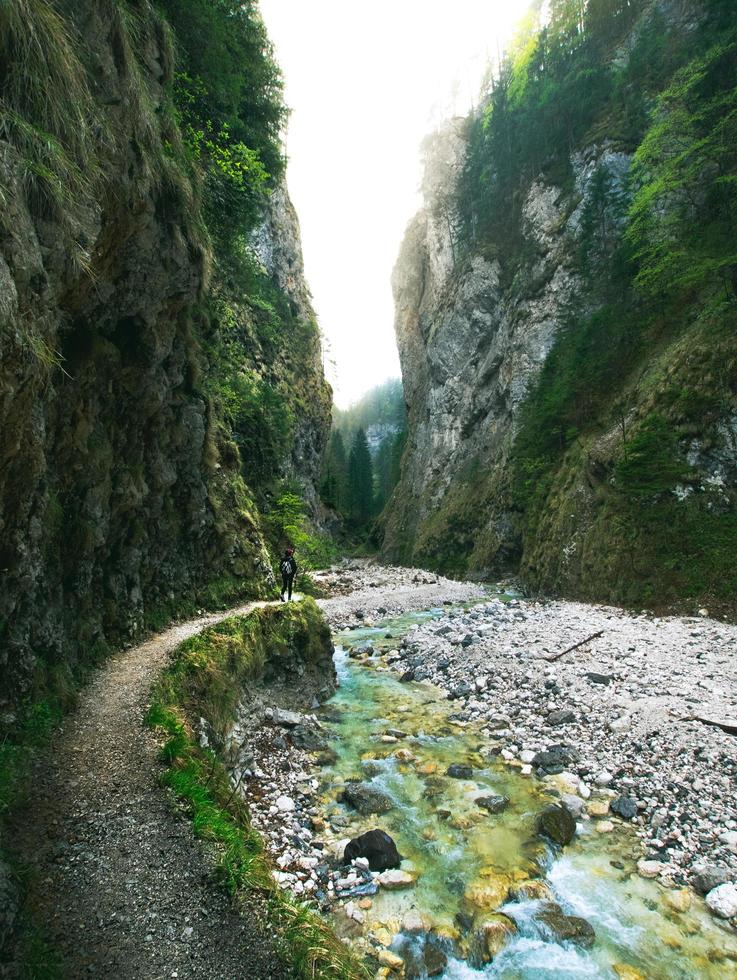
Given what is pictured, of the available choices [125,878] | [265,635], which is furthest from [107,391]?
[125,878]

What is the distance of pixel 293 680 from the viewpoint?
12.7m

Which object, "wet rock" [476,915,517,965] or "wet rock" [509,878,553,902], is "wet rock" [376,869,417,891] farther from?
"wet rock" [509,878,553,902]

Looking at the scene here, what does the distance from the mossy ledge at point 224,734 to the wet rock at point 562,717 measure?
238 inches

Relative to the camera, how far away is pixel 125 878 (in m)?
4.22

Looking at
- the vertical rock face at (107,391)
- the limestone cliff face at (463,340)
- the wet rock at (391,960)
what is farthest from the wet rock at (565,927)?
the limestone cliff face at (463,340)

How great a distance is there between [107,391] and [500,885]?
10.8 meters

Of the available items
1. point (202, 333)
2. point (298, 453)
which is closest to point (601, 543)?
point (202, 333)

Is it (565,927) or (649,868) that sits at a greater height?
(649,868)

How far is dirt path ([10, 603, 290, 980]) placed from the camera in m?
3.59

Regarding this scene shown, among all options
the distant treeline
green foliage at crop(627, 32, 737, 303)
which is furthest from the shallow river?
the distant treeline

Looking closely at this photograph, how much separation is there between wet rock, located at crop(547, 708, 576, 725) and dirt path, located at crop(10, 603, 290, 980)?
859 centimetres

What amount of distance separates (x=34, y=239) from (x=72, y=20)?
442 centimetres

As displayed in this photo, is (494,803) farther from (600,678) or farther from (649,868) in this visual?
(600,678)

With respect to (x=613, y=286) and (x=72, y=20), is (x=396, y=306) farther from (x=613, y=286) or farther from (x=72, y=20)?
(x=72, y=20)
